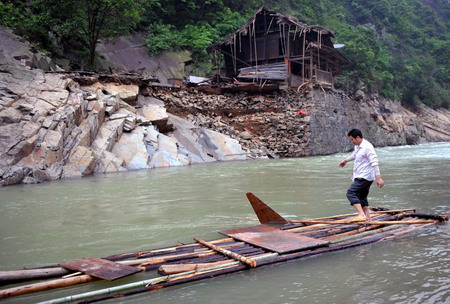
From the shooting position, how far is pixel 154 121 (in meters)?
17.4

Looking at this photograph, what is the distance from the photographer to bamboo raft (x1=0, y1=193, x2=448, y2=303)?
323 centimetres

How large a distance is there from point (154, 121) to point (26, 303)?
579 inches

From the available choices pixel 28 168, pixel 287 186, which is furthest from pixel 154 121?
pixel 287 186

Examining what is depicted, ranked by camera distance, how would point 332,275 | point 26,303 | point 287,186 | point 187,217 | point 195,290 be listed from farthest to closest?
point 287,186
point 187,217
point 332,275
point 195,290
point 26,303

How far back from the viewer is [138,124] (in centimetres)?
1631

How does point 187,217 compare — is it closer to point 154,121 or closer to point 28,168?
point 28,168

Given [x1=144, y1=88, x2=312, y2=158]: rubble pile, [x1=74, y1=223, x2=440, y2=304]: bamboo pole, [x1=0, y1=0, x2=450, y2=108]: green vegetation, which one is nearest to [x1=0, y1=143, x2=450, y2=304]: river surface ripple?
[x1=74, y1=223, x2=440, y2=304]: bamboo pole

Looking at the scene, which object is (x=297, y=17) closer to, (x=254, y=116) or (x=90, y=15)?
(x=254, y=116)

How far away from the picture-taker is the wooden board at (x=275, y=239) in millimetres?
4054

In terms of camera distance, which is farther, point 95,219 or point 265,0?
point 265,0

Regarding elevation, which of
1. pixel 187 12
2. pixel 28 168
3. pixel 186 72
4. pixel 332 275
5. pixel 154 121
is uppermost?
pixel 187 12

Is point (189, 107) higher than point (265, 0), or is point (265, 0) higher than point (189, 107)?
point (265, 0)

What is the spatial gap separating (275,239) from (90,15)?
1866 centimetres

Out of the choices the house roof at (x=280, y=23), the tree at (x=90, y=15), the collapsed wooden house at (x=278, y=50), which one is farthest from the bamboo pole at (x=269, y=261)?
the house roof at (x=280, y=23)
